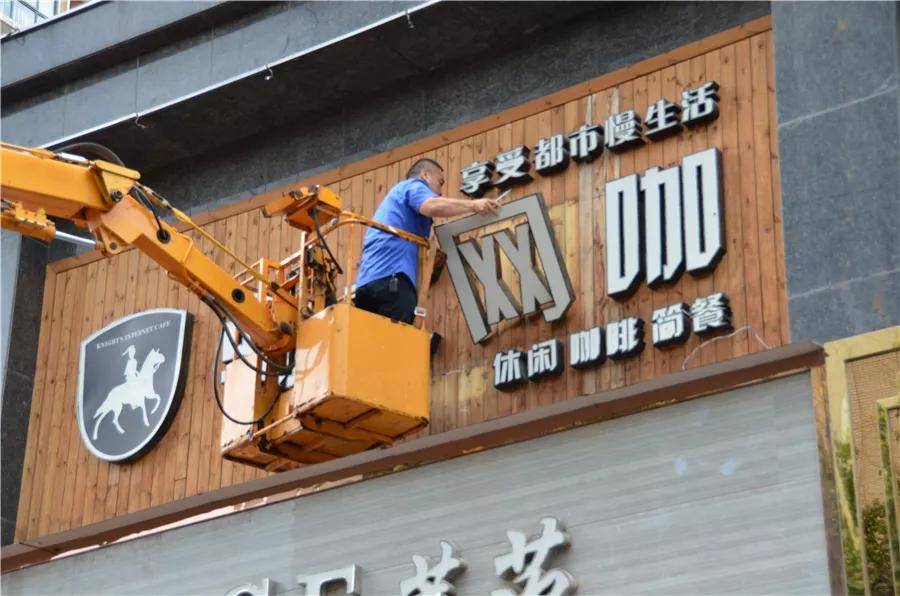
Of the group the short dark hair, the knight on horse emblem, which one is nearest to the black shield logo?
the knight on horse emblem

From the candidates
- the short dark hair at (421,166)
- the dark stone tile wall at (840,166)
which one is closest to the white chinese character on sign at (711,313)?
the dark stone tile wall at (840,166)

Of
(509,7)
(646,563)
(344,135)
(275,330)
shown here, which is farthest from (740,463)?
(344,135)

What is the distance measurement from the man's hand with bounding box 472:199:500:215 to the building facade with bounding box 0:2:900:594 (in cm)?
68

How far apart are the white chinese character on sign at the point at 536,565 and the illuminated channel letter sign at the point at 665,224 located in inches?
162

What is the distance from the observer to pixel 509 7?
61.7ft

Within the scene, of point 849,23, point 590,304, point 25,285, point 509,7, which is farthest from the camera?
point 25,285

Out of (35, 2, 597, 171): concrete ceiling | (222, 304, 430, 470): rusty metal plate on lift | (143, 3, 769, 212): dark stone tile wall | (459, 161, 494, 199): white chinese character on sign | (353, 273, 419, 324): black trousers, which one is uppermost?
(35, 2, 597, 171): concrete ceiling

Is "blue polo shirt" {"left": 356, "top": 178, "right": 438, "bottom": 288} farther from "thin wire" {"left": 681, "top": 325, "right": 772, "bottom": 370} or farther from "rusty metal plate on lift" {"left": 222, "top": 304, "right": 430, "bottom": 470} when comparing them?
"thin wire" {"left": 681, "top": 325, "right": 772, "bottom": 370}

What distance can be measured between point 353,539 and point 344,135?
6.88m

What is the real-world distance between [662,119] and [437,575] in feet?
18.8

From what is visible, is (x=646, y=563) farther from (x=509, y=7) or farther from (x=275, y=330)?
(x=509, y=7)

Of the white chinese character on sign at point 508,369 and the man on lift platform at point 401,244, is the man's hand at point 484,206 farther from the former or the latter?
the white chinese character on sign at point 508,369

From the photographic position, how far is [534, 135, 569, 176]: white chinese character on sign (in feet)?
59.5

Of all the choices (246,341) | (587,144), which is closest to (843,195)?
(587,144)
